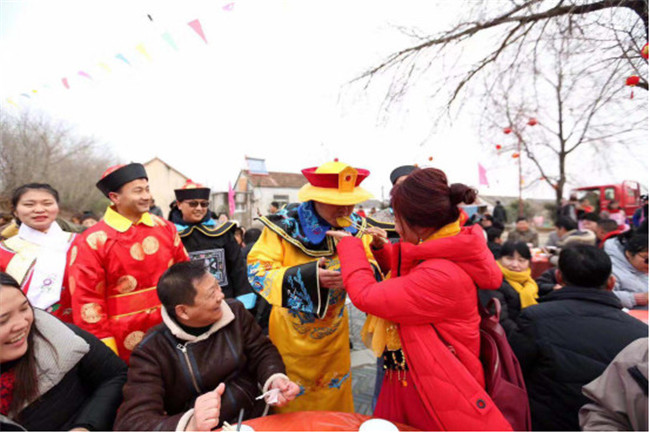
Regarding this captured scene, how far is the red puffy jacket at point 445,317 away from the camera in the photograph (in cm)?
128

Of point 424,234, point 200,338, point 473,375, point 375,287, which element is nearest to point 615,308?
point 473,375

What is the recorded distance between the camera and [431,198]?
1380 millimetres

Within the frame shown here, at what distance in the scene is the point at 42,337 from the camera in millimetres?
1503

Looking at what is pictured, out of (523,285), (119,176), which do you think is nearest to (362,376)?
(523,285)

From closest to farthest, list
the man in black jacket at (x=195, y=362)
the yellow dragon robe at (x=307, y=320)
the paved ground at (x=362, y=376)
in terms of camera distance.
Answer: the man in black jacket at (x=195, y=362) → the yellow dragon robe at (x=307, y=320) → the paved ground at (x=362, y=376)

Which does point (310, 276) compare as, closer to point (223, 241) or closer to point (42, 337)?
point (42, 337)

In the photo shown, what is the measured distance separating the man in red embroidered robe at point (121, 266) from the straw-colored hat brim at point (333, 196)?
140 cm

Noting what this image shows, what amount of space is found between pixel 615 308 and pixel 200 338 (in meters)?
2.34

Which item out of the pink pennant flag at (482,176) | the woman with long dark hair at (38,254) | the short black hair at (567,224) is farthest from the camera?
the pink pennant flag at (482,176)

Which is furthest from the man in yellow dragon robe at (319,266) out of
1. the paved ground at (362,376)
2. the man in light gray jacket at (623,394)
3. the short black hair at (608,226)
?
the short black hair at (608,226)

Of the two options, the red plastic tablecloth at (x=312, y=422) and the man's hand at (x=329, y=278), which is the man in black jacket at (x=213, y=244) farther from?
the red plastic tablecloth at (x=312, y=422)

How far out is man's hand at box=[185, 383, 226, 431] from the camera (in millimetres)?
1363

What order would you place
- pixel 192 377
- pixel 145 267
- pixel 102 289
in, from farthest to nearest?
pixel 145 267 → pixel 102 289 → pixel 192 377

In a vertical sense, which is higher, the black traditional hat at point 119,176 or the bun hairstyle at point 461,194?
the black traditional hat at point 119,176
